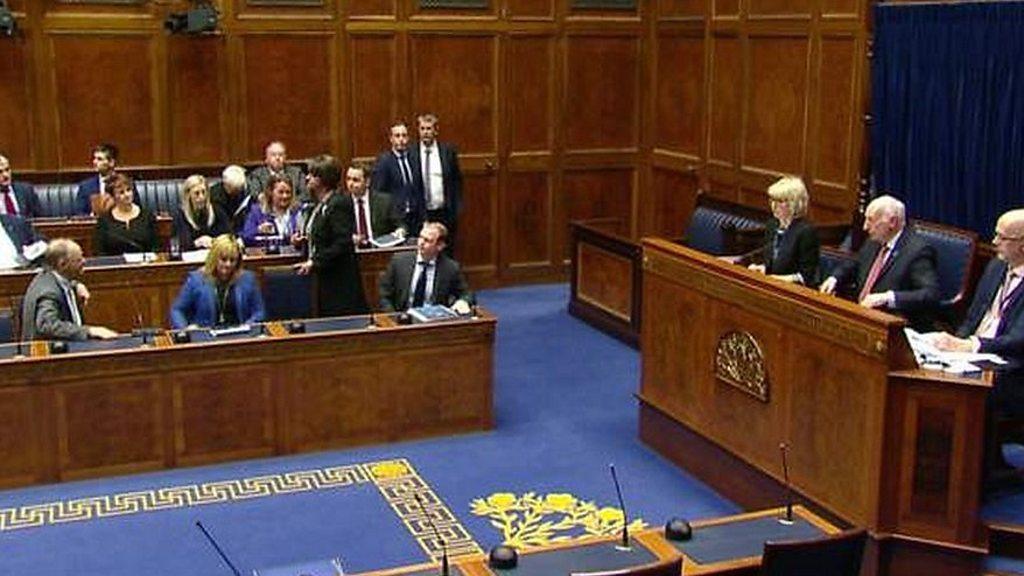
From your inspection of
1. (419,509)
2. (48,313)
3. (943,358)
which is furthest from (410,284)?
(943,358)

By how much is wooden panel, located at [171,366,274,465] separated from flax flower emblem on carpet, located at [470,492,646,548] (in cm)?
138

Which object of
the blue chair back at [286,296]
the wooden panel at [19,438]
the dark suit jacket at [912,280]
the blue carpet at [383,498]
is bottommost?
the blue carpet at [383,498]

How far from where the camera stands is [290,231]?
9.02 m

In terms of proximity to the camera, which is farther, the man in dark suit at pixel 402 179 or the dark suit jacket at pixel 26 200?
the man in dark suit at pixel 402 179

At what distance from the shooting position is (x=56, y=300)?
22.0 feet

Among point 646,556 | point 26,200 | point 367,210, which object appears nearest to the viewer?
point 646,556

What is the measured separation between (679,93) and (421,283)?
15.2 ft

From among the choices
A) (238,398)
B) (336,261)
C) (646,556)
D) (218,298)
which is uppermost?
(336,261)

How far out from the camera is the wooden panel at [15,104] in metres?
9.96

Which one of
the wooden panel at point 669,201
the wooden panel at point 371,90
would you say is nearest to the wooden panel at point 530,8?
the wooden panel at point 371,90

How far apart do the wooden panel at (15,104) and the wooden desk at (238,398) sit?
4.05m

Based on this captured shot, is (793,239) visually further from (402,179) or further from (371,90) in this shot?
(371,90)

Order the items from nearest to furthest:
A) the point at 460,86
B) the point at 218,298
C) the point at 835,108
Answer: the point at 218,298 < the point at 835,108 < the point at 460,86

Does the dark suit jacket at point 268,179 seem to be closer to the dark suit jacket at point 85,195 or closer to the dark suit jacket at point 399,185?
the dark suit jacket at point 399,185
